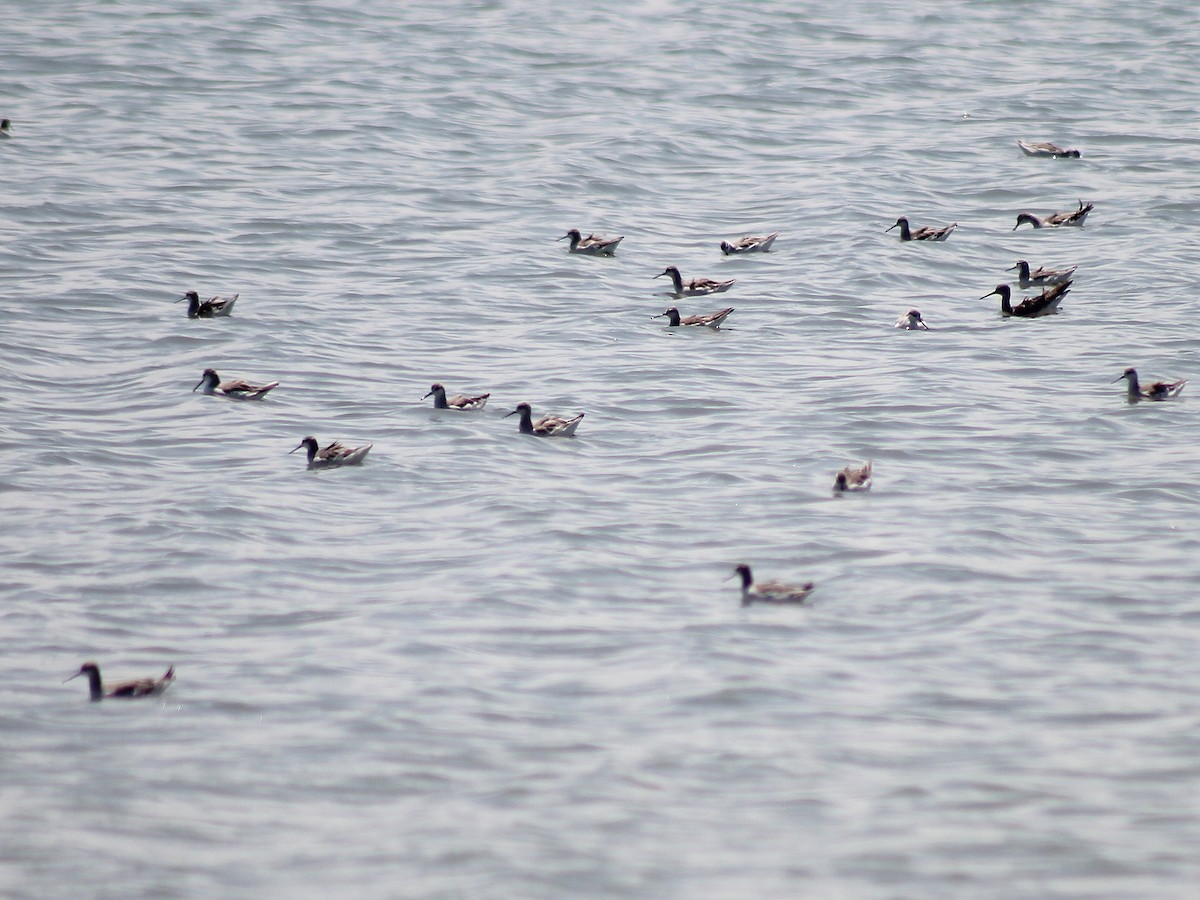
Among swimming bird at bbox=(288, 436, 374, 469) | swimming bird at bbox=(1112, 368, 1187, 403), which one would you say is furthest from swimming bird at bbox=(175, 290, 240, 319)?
swimming bird at bbox=(1112, 368, 1187, 403)

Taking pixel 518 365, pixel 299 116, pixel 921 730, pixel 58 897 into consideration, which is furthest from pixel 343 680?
pixel 299 116

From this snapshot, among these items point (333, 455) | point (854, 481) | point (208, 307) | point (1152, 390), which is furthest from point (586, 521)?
point (208, 307)

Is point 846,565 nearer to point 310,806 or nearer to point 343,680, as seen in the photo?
point 343,680

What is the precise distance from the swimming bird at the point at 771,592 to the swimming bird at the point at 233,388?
9076 mm

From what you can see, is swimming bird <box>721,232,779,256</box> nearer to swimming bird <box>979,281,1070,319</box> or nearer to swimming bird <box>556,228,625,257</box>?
swimming bird <box>556,228,625,257</box>

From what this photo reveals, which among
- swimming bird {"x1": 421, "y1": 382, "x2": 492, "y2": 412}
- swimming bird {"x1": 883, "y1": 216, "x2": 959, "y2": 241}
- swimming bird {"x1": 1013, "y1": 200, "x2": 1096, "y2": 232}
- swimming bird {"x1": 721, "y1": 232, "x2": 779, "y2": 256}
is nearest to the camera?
swimming bird {"x1": 421, "y1": 382, "x2": 492, "y2": 412}

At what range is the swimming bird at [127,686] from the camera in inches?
479

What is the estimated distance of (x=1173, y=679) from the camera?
500 inches

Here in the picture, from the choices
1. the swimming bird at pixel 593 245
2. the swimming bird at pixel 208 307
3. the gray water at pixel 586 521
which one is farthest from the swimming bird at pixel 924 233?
the swimming bird at pixel 208 307

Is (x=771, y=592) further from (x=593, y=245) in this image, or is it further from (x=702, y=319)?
(x=593, y=245)

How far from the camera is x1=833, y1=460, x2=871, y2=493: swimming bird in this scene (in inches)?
687

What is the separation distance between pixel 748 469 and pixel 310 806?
28.9 ft

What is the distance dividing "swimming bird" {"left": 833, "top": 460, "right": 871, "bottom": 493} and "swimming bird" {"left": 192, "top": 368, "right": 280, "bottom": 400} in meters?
8.01

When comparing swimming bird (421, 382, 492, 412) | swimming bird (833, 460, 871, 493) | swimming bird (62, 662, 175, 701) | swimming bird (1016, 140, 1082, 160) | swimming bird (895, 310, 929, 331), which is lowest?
swimming bird (62, 662, 175, 701)
